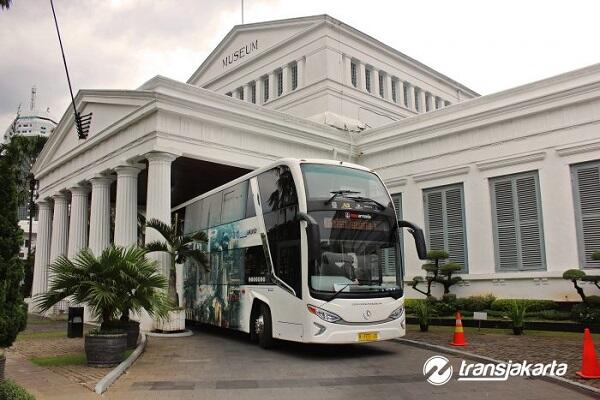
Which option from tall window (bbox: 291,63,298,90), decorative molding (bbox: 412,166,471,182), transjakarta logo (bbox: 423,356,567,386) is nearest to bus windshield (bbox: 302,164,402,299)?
transjakarta logo (bbox: 423,356,567,386)

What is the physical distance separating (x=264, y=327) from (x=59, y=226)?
1807 centimetres

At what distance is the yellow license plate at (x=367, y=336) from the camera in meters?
10.9

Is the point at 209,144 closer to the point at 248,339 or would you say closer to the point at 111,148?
the point at 111,148

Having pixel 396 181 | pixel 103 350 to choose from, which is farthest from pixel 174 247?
pixel 396 181

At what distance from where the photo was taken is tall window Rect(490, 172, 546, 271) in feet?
55.4

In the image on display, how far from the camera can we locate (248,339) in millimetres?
15219

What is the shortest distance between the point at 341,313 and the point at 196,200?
29.3ft

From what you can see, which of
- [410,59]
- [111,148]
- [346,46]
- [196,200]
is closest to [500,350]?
[196,200]

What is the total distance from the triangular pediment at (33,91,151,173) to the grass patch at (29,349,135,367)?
927 centimetres

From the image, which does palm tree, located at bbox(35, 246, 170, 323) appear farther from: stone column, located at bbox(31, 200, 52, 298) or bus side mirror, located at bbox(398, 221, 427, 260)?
stone column, located at bbox(31, 200, 52, 298)

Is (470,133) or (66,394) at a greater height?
(470,133)

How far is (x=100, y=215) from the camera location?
21344 millimetres

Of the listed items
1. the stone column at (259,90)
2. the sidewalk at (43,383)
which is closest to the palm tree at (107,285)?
the sidewalk at (43,383)

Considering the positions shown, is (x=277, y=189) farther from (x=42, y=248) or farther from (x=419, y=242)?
(x=42, y=248)
